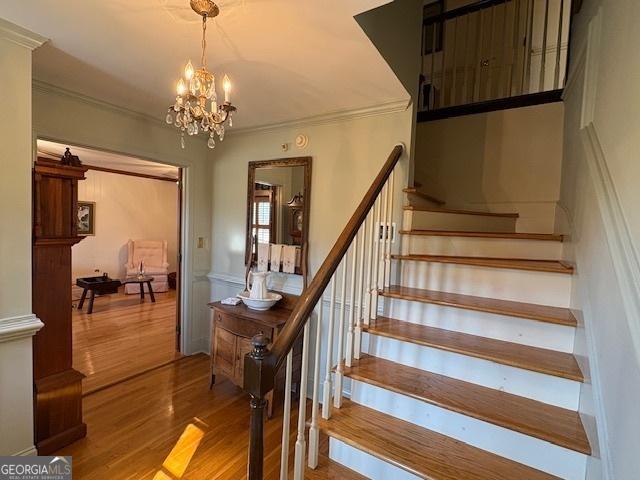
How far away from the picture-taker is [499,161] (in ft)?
10.4

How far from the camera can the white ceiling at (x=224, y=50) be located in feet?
4.73

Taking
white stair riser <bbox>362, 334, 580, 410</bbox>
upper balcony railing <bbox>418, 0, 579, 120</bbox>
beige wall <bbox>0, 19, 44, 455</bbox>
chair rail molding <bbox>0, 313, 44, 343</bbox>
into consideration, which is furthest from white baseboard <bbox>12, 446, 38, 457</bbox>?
upper balcony railing <bbox>418, 0, 579, 120</bbox>

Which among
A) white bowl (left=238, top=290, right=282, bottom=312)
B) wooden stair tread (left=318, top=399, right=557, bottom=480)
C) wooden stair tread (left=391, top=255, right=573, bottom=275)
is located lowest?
wooden stair tread (left=318, top=399, right=557, bottom=480)

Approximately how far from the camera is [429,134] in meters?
3.52

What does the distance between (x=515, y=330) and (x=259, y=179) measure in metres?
2.46

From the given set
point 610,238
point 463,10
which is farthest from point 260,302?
point 463,10

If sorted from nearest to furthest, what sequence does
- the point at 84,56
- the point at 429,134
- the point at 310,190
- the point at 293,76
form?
the point at 84,56
the point at 293,76
the point at 310,190
the point at 429,134

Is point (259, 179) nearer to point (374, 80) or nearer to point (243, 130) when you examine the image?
point (243, 130)

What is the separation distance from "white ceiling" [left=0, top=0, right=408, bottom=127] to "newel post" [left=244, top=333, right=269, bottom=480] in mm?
1446

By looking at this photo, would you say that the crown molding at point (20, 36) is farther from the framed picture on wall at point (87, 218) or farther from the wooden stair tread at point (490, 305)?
the framed picture on wall at point (87, 218)

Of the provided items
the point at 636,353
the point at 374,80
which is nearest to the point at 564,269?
the point at 636,353

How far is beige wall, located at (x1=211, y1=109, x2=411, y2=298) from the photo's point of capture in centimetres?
252

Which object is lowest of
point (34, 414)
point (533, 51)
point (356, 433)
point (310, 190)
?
point (34, 414)

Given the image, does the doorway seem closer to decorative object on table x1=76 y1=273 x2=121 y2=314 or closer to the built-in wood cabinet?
decorative object on table x1=76 y1=273 x2=121 y2=314
